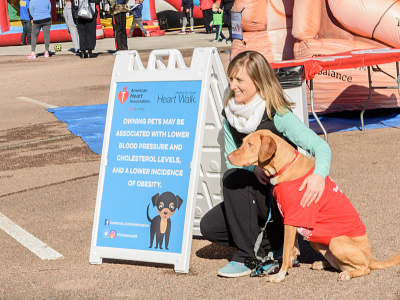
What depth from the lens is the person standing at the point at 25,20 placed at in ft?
74.7

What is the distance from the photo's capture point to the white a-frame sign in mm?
4297

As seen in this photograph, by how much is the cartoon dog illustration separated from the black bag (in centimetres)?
197

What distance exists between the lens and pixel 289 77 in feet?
19.4

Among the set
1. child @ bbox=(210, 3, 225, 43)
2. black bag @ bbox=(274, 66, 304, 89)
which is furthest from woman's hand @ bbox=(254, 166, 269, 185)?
child @ bbox=(210, 3, 225, 43)

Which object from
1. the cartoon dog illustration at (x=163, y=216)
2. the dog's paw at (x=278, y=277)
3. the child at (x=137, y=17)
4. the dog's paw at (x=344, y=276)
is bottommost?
the child at (x=137, y=17)

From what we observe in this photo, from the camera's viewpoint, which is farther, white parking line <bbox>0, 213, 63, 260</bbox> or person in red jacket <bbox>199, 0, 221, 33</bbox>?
person in red jacket <bbox>199, 0, 221, 33</bbox>

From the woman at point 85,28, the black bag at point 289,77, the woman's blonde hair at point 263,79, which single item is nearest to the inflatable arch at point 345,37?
the black bag at point 289,77

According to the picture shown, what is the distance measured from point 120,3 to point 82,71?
2.37m

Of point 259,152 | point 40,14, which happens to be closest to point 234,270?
point 259,152

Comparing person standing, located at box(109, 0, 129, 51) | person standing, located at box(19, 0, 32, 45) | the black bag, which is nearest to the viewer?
the black bag

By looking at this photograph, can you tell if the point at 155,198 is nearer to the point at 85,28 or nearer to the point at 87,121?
the point at 87,121

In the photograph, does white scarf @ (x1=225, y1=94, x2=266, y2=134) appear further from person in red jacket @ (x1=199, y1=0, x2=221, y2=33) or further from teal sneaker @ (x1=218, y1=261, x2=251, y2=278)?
person in red jacket @ (x1=199, y1=0, x2=221, y2=33)

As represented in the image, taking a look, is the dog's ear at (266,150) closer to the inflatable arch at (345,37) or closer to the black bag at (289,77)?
the black bag at (289,77)

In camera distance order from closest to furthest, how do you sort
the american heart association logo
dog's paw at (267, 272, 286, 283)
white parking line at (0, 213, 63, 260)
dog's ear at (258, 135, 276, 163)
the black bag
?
dog's ear at (258, 135, 276, 163), dog's paw at (267, 272, 286, 283), the american heart association logo, white parking line at (0, 213, 63, 260), the black bag
